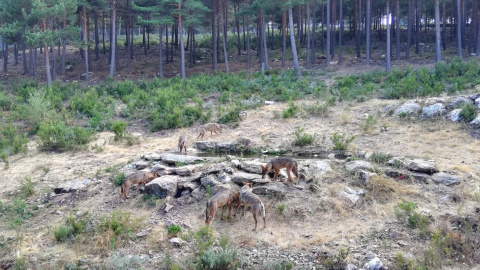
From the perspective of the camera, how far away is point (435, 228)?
9.01 meters

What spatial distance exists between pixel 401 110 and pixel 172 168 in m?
10.3

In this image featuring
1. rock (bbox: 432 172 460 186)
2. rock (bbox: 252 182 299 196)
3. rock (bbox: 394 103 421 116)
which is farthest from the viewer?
rock (bbox: 394 103 421 116)

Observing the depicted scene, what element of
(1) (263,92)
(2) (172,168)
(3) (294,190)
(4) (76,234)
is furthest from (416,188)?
(1) (263,92)

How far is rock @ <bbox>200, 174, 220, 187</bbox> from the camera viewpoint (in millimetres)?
10992

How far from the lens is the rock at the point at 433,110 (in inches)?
655

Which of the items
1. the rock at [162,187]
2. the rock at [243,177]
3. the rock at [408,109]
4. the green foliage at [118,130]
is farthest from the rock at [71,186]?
the rock at [408,109]

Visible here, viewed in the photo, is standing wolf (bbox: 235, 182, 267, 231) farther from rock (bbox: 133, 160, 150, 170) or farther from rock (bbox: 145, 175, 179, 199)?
rock (bbox: 133, 160, 150, 170)

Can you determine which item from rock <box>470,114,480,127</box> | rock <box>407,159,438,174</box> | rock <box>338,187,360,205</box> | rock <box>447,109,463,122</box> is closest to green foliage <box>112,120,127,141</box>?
rock <box>338,187,360,205</box>

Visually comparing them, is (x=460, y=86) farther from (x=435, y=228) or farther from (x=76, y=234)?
(x=76, y=234)

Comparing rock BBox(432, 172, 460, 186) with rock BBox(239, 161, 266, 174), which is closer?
rock BBox(432, 172, 460, 186)

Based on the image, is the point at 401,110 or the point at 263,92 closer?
the point at 401,110

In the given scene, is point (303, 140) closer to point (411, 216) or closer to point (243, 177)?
point (243, 177)

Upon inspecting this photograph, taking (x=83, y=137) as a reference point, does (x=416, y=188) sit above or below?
below

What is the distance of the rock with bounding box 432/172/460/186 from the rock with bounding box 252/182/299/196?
3.74 meters
